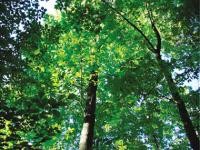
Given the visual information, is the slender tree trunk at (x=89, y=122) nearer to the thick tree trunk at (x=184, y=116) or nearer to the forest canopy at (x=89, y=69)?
the forest canopy at (x=89, y=69)

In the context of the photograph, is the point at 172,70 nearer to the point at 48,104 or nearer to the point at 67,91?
the point at 67,91

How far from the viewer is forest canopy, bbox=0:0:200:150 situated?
1088 centimetres

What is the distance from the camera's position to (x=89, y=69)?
52.4ft

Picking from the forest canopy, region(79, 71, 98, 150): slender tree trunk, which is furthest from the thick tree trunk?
region(79, 71, 98, 150): slender tree trunk

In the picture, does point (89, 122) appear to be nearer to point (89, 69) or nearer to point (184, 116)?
point (89, 69)

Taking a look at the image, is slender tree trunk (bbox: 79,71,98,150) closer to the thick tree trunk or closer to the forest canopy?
the forest canopy

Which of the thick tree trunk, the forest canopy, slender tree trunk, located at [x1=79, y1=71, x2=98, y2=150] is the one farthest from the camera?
the thick tree trunk

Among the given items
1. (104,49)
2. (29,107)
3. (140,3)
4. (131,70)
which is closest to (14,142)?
(29,107)

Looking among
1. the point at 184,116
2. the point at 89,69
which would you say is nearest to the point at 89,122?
the point at 89,69

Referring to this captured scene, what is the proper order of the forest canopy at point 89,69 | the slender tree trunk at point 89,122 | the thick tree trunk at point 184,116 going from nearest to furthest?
the forest canopy at point 89,69 < the slender tree trunk at point 89,122 < the thick tree trunk at point 184,116

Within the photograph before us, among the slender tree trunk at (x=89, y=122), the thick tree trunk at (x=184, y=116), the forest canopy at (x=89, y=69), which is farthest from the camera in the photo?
the thick tree trunk at (x=184, y=116)

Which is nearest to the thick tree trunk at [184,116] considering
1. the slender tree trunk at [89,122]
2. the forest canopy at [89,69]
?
the forest canopy at [89,69]

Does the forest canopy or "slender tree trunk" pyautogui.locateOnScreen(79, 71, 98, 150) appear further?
"slender tree trunk" pyautogui.locateOnScreen(79, 71, 98, 150)

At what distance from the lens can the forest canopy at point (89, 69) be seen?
10.9m
